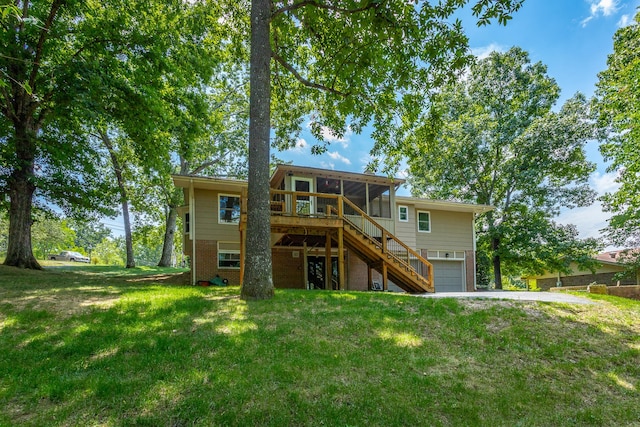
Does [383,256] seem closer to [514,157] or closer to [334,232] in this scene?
[334,232]

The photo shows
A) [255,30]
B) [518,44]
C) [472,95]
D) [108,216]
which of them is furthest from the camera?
[472,95]

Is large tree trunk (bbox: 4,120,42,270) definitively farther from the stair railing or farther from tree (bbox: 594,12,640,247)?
tree (bbox: 594,12,640,247)

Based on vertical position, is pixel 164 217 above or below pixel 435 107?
below

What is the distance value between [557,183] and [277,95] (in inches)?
718

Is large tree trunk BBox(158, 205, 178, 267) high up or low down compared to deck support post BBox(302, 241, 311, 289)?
up

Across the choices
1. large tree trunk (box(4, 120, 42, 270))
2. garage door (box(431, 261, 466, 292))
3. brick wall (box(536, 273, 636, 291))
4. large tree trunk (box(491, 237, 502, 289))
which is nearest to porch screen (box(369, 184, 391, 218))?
garage door (box(431, 261, 466, 292))

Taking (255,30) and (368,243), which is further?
(368,243)

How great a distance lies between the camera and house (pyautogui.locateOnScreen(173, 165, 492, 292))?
11516 mm

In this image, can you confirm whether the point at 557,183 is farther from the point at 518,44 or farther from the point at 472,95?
the point at 518,44

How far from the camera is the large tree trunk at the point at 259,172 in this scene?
23.0ft

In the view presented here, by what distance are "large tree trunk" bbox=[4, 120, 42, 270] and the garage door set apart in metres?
17.2

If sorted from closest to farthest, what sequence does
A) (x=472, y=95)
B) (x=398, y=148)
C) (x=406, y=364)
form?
1. (x=406, y=364)
2. (x=398, y=148)
3. (x=472, y=95)

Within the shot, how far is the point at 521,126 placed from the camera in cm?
2061

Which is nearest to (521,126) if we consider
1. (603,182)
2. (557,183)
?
(557,183)
